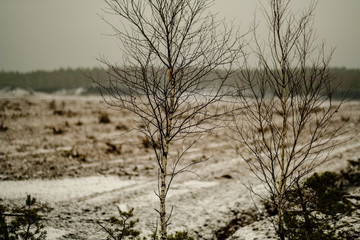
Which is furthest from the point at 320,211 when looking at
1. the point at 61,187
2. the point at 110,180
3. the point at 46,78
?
the point at 46,78

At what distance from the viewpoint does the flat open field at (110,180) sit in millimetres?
7590

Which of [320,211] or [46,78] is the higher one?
[46,78]

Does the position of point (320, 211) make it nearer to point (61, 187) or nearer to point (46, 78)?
point (61, 187)

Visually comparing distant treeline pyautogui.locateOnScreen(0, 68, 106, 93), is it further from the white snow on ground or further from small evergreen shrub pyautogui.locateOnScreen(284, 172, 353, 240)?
small evergreen shrub pyautogui.locateOnScreen(284, 172, 353, 240)

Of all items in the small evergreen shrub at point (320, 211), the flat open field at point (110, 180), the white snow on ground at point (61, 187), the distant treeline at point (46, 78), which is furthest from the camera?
the distant treeline at point (46, 78)

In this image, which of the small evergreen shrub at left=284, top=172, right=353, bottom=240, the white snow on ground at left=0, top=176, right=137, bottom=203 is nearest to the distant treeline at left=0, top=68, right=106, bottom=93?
the white snow on ground at left=0, top=176, right=137, bottom=203

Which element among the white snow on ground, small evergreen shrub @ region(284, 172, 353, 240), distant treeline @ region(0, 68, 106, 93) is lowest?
the white snow on ground

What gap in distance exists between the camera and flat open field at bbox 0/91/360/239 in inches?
299

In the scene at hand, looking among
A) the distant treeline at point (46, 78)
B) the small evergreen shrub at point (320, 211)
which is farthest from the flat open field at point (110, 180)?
the distant treeline at point (46, 78)

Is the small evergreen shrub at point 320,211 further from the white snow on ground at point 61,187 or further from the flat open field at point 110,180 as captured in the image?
the white snow on ground at point 61,187

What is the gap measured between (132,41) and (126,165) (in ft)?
30.5

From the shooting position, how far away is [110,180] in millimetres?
11367

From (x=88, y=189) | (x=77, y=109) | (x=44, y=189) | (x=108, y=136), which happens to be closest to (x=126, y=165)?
(x=88, y=189)

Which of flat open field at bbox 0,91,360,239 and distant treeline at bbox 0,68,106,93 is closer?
flat open field at bbox 0,91,360,239
